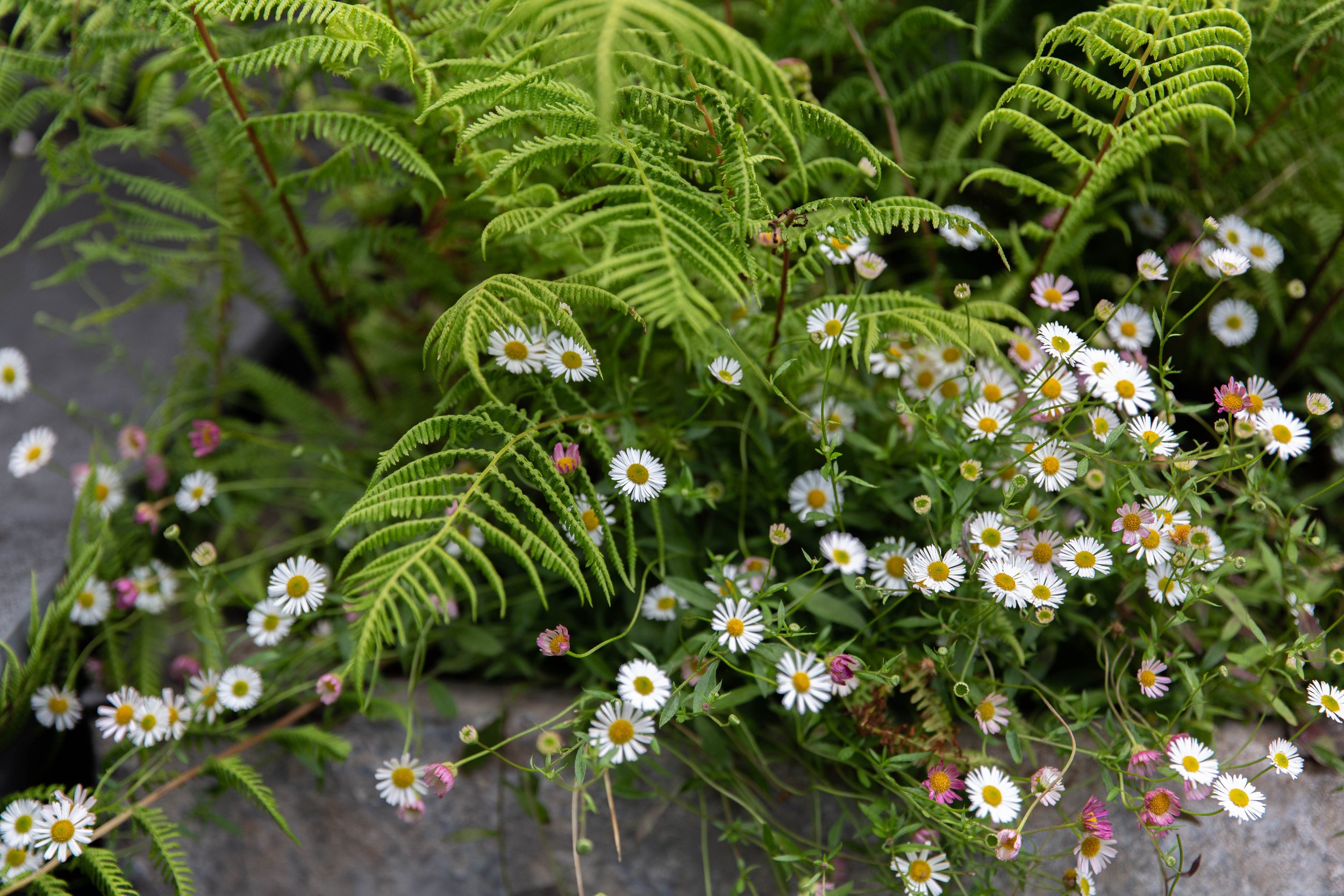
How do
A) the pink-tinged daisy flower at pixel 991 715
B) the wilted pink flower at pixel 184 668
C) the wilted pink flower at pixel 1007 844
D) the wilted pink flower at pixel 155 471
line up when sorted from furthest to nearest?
the wilted pink flower at pixel 155 471 < the wilted pink flower at pixel 184 668 < the pink-tinged daisy flower at pixel 991 715 < the wilted pink flower at pixel 1007 844

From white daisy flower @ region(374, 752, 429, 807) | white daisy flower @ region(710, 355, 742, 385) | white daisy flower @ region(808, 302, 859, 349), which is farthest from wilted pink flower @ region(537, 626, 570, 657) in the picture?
white daisy flower @ region(808, 302, 859, 349)

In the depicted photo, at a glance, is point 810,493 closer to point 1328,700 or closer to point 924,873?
point 924,873

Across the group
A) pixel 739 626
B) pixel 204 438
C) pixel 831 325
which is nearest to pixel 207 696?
pixel 204 438

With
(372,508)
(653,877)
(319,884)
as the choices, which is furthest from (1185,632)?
(319,884)

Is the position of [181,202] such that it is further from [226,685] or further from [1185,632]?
[1185,632]

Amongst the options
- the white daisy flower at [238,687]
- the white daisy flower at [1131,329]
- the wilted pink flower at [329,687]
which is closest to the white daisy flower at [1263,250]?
the white daisy flower at [1131,329]

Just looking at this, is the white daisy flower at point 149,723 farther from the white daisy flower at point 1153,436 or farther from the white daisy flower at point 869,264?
the white daisy flower at point 1153,436
